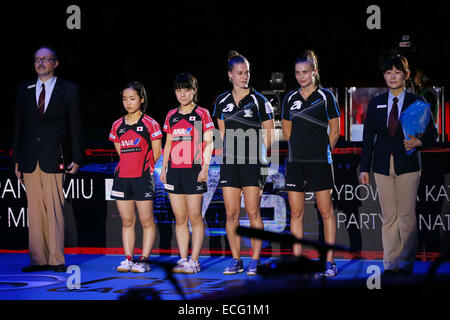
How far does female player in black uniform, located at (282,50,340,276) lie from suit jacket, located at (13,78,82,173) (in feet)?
5.97

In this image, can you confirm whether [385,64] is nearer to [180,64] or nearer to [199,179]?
[199,179]

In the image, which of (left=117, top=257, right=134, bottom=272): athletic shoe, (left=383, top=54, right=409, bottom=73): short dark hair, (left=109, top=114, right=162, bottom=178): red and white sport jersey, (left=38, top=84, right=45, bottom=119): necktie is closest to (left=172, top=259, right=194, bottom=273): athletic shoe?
(left=117, top=257, right=134, bottom=272): athletic shoe

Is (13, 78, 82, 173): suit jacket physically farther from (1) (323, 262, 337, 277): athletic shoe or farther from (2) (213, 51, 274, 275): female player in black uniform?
(1) (323, 262, 337, 277): athletic shoe

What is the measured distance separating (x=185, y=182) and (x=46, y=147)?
1212 mm

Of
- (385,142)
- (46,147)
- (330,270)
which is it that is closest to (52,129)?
(46,147)

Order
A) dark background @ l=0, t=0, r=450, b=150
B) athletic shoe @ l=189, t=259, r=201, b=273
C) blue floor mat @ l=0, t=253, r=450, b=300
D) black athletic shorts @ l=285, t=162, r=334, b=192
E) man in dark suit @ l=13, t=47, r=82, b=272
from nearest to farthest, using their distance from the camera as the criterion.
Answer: blue floor mat @ l=0, t=253, r=450, b=300 → black athletic shorts @ l=285, t=162, r=334, b=192 → athletic shoe @ l=189, t=259, r=201, b=273 → man in dark suit @ l=13, t=47, r=82, b=272 → dark background @ l=0, t=0, r=450, b=150

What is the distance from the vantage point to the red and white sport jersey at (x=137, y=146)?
17.8ft

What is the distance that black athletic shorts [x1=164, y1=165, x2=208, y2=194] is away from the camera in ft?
17.4

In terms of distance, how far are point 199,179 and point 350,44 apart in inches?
259

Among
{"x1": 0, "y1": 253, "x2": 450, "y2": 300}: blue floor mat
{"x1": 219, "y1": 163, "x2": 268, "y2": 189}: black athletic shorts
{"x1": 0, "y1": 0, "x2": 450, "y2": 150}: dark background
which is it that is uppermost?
{"x1": 0, "y1": 0, "x2": 450, "y2": 150}: dark background

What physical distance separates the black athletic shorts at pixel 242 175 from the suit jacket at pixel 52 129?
1.26 m

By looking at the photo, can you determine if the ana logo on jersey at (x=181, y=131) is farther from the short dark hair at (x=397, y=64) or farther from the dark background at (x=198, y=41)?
the dark background at (x=198, y=41)
